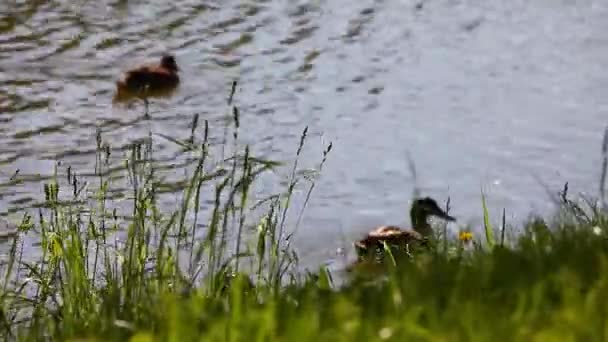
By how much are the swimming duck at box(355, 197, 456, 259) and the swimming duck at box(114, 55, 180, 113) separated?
282 centimetres

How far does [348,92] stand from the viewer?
916cm

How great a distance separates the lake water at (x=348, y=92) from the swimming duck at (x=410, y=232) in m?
0.22

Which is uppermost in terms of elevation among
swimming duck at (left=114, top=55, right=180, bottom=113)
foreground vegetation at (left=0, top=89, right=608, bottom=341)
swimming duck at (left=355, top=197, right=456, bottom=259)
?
swimming duck at (left=114, top=55, right=180, bottom=113)

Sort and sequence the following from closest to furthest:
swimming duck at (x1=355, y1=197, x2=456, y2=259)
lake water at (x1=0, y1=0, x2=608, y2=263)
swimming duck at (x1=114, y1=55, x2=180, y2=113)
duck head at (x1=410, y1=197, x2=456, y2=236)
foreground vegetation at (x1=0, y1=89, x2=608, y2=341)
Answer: foreground vegetation at (x1=0, y1=89, x2=608, y2=341) < swimming duck at (x1=355, y1=197, x2=456, y2=259) < duck head at (x1=410, y1=197, x2=456, y2=236) < lake water at (x1=0, y1=0, x2=608, y2=263) < swimming duck at (x1=114, y1=55, x2=180, y2=113)

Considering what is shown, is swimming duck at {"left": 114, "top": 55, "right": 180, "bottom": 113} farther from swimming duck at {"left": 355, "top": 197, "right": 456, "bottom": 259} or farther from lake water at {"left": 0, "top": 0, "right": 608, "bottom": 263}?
swimming duck at {"left": 355, "top": 197, "right": 456, "bottom": 259}

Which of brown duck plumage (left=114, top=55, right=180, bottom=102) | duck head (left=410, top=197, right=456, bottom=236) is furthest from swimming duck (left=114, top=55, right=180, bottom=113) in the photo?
duck head (left=410, top=197, right=456, bottom=236)

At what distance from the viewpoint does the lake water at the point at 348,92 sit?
24.4 feet

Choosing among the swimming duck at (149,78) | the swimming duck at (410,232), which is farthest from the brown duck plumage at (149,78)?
the swimming duck at (410,232)

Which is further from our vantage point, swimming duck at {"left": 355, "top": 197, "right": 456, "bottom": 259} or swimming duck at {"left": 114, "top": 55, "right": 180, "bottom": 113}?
swimming duck at {"left": 114, "top": 55, "right": 180, "bottom": 113}

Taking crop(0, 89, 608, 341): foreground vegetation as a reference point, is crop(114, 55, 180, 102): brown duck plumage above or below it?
above

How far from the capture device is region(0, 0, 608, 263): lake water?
7434mm

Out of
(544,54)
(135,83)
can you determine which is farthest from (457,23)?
(135,83)

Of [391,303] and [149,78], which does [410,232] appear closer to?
[149,78]

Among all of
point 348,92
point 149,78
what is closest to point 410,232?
point 348,92
